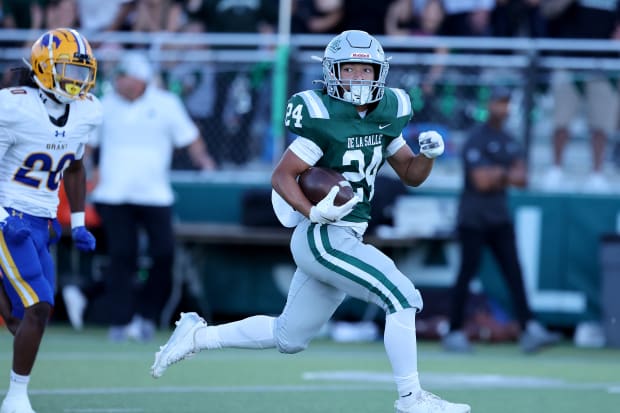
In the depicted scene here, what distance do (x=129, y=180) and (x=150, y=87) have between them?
96 cm

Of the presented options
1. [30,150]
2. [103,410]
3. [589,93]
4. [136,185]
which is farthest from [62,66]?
[589,93]

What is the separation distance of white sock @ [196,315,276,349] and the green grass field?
19.1 inches

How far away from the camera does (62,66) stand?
614 centimetres

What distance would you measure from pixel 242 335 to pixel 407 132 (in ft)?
18.4

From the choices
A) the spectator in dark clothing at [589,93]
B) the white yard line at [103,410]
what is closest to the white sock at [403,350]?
the white yard line at [103,410]

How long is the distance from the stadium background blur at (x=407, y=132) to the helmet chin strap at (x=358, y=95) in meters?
4.99

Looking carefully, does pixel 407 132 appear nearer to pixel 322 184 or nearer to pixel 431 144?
pixel 431 144

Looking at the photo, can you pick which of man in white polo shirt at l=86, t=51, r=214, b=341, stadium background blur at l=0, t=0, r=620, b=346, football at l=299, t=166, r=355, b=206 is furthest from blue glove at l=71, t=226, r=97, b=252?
stadium background blur at l=0, t=0, r=620, b=346

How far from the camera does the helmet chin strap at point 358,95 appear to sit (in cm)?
575

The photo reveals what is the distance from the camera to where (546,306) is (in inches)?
431

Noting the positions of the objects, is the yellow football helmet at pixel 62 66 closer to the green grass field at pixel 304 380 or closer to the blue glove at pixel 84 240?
the blue glove at pixel 84 240

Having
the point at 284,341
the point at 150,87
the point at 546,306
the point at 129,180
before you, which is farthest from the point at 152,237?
the point at 284,341

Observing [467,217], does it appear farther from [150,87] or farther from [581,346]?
[150,87]

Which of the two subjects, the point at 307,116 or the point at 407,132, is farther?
the point at 407,132
